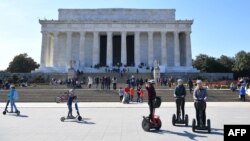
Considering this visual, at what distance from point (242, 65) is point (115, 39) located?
38097 millimetres

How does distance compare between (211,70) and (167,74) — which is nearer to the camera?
(167,74)

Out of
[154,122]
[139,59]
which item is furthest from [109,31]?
[154,122]

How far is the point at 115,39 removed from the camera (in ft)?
261

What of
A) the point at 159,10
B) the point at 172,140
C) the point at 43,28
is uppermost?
the point at 159,10

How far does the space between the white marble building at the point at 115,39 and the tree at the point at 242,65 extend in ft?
85.3

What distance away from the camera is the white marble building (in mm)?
73125

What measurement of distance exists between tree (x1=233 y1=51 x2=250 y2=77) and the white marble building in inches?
1024

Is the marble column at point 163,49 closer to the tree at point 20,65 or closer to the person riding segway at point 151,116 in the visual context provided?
the tree at point 20,65

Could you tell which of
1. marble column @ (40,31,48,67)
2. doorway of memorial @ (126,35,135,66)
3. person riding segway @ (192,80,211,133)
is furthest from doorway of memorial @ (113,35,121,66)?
person riding segway @ (192,80,211,133)

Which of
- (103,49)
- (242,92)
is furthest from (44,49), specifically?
(242,92)

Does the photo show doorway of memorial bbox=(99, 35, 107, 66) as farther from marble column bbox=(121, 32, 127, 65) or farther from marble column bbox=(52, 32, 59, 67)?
marble column bbox=(52, 32, 59, 67)

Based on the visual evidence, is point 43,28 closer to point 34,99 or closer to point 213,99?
point 34,99

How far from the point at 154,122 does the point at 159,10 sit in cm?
6615

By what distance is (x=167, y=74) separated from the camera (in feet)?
211
